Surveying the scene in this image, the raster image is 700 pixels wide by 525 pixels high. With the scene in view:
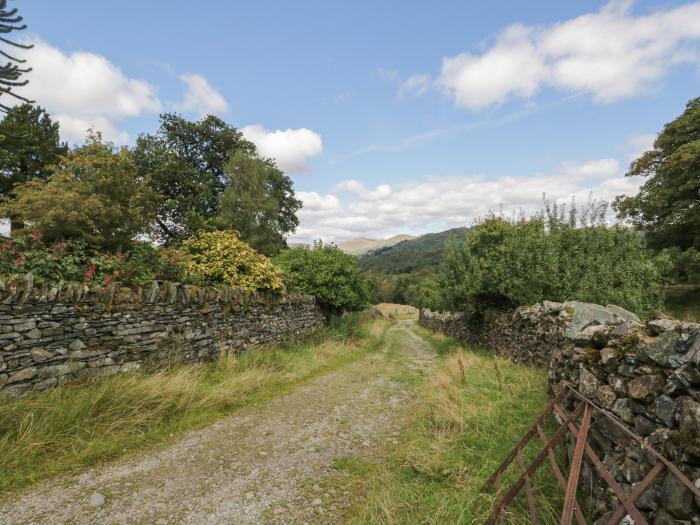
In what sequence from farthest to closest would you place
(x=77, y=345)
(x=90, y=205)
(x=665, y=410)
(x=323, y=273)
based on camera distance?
1. (x=323, y=273)
2. (x=90, y=205)
3. (x=77, y=345)
4. (x=665, y=410)

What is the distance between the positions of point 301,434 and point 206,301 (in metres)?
5.11

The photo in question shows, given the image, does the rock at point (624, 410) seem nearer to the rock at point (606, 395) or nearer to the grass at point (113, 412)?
the rock at point (606, 395)

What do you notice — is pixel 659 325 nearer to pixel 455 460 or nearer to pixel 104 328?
pixel 455 460

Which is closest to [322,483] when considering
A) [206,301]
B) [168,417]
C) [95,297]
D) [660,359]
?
[168,417]

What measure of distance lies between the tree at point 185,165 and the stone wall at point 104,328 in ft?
51.3

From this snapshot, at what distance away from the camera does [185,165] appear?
26250 millimetres

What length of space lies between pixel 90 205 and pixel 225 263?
3917 millimetres

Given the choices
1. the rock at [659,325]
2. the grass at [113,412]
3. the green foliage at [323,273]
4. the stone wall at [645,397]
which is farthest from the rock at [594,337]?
the green foliage at [323,273]

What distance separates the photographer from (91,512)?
3430mm

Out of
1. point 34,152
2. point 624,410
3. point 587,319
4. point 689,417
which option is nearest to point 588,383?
point 624,410

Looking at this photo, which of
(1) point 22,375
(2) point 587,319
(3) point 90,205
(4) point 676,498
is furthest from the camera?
(3) point 90,205

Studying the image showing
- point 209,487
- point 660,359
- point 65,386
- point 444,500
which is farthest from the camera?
point 65,386

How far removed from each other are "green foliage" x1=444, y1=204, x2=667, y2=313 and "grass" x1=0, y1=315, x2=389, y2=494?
7525 mm

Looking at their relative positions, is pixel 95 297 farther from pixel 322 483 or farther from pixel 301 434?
pixel 322 483
